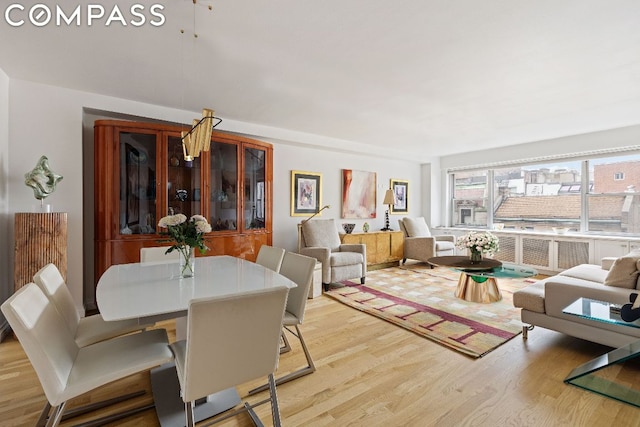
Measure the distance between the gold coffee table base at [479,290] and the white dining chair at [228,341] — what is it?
3.08m

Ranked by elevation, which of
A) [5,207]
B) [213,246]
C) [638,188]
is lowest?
[213,246]

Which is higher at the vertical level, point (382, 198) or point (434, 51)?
point (434, 51)

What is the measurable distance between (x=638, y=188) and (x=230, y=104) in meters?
6.13

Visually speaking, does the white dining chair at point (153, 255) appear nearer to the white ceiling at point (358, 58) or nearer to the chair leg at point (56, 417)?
the chair leg at point (56, 417)

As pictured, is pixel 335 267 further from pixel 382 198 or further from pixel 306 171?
pixel 382 198

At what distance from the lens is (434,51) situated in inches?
92.0

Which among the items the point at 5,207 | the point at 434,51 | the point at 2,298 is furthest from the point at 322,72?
the point at 2,298

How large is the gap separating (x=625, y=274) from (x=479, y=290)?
4.79 ft

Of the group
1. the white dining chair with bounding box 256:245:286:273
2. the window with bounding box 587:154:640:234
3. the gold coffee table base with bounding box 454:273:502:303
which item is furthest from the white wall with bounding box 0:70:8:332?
the window with bounding box 587:154:640:234

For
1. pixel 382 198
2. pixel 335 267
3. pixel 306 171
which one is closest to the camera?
pixel 335 267

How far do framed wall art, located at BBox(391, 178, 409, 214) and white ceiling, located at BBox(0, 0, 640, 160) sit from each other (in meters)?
2.60

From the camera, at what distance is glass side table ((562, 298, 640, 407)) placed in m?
1.83

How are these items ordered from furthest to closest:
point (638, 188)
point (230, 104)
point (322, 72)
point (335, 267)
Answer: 1. point (638, 188)
2. point (335, 267)
3. point (230, 104)
4. point (322, 72)

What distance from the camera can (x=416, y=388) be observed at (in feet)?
6.44
